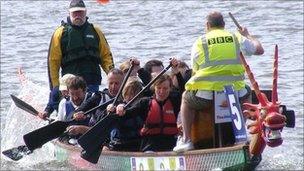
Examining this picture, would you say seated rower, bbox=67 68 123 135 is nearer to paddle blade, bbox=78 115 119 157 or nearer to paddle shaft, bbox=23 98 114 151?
paddle shaft, bbox=23 98 114 151

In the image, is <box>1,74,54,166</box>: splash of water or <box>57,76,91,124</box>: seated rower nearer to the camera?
<box>57,76,91,124</box>: seated rower

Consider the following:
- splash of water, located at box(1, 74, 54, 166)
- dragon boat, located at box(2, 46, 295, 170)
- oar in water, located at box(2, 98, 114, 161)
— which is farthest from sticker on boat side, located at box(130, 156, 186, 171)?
splash of water, located at box(1, 74, 54, 166)

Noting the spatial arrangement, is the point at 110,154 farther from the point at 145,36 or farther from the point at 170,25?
the point at 170,25

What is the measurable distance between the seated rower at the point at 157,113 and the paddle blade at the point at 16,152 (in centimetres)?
240

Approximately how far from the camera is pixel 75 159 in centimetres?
1264

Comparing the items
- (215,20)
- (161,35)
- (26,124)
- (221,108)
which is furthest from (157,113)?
(161,35)

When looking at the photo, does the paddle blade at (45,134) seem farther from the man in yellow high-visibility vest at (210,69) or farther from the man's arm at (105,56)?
the man in yellow high-visibility vest at (210,69)

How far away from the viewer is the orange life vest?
1138cm

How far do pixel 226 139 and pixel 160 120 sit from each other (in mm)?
758

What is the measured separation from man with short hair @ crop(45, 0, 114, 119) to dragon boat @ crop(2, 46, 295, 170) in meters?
1.65

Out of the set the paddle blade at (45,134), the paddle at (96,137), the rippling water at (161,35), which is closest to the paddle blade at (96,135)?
the paddle at (96,137)

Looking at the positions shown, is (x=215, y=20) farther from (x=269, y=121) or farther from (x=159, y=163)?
(x=159, y=163)

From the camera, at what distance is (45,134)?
40.9 feet

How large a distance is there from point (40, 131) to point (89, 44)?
1.45 m
